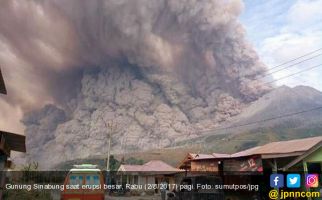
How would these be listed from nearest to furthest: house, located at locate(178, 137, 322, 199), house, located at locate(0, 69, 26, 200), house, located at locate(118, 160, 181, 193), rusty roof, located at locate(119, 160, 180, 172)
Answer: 1. house, located at locate(178, 137, 322, 199)
2. house, located at locate(0, 69, 26, 200)
3. house, located at locate(118, 160, 181, 193)
4. rusty roof, located at locate(119, 160, 180, 172)

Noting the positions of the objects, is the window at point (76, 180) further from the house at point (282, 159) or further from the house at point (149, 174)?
the house at point (149, 174)

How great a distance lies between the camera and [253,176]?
904 inches

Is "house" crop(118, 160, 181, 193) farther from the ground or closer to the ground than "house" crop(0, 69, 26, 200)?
closer to the ground

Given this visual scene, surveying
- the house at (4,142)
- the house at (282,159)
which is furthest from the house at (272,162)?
the house at (4,142)

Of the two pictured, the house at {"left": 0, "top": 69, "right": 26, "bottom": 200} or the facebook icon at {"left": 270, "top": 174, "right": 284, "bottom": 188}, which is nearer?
the facebook icon at {"left": 270, "top": 174, "right": 284, "bottom": 188}

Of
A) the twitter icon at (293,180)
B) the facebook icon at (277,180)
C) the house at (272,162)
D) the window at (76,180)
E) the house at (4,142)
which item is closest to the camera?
the window at (76,180)

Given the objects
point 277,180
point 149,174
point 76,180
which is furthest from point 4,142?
point 149,174

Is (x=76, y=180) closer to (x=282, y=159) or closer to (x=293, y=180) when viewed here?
(x=293, y=180)

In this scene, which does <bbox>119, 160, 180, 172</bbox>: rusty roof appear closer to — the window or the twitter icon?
the twitter icon

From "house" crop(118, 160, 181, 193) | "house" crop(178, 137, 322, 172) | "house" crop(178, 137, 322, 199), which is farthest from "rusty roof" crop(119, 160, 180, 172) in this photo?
"house" crop(178, 137, 322, 172)

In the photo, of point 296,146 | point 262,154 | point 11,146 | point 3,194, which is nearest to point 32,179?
point 11,146

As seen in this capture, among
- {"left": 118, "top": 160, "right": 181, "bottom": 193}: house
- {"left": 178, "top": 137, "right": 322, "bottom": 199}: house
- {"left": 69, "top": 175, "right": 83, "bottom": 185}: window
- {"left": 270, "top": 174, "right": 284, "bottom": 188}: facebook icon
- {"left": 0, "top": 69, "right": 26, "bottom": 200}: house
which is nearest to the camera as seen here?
{"left": 69, "top": 175, "right": 83, "bottom": 185}: window

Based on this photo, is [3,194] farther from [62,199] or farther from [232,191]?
[232,191]

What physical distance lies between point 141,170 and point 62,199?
4365 centimetres
